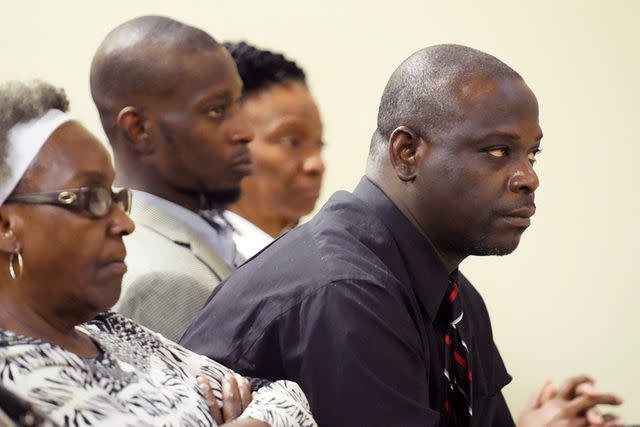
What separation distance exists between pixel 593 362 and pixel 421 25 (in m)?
1.29

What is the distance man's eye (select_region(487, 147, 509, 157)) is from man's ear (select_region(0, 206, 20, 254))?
90 centimetres

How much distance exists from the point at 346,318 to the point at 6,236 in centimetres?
56

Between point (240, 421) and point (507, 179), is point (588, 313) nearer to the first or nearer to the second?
point (507, 179)

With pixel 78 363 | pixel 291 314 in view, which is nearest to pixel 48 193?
pixel 78 363

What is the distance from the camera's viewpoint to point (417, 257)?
2025mm

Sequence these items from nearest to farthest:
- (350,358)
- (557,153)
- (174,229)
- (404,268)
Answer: (350,358) < (404,268) < (174,229) < (557,153)

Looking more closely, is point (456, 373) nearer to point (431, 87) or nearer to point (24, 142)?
point (431, 87)

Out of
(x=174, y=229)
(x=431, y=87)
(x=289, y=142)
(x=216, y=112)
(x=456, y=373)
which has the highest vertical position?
(x=431, y=87)

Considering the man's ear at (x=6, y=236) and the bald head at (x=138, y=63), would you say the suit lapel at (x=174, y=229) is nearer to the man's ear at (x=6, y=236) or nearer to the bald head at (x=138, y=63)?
the bald head at (x=138, y=63)

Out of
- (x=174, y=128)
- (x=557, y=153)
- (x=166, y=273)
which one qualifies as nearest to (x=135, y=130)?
(x=174, y=128)

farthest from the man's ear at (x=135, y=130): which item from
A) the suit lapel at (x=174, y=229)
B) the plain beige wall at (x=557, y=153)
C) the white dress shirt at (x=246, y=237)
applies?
the plain beige wall at (x=557, y=153)

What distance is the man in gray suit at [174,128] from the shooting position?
7.89 feet

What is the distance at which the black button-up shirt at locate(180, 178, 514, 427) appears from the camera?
5.84 ft

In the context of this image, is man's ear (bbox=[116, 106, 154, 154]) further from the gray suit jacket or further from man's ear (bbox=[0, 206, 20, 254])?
man's ear (bbox=[0, 206, 20, 254])
